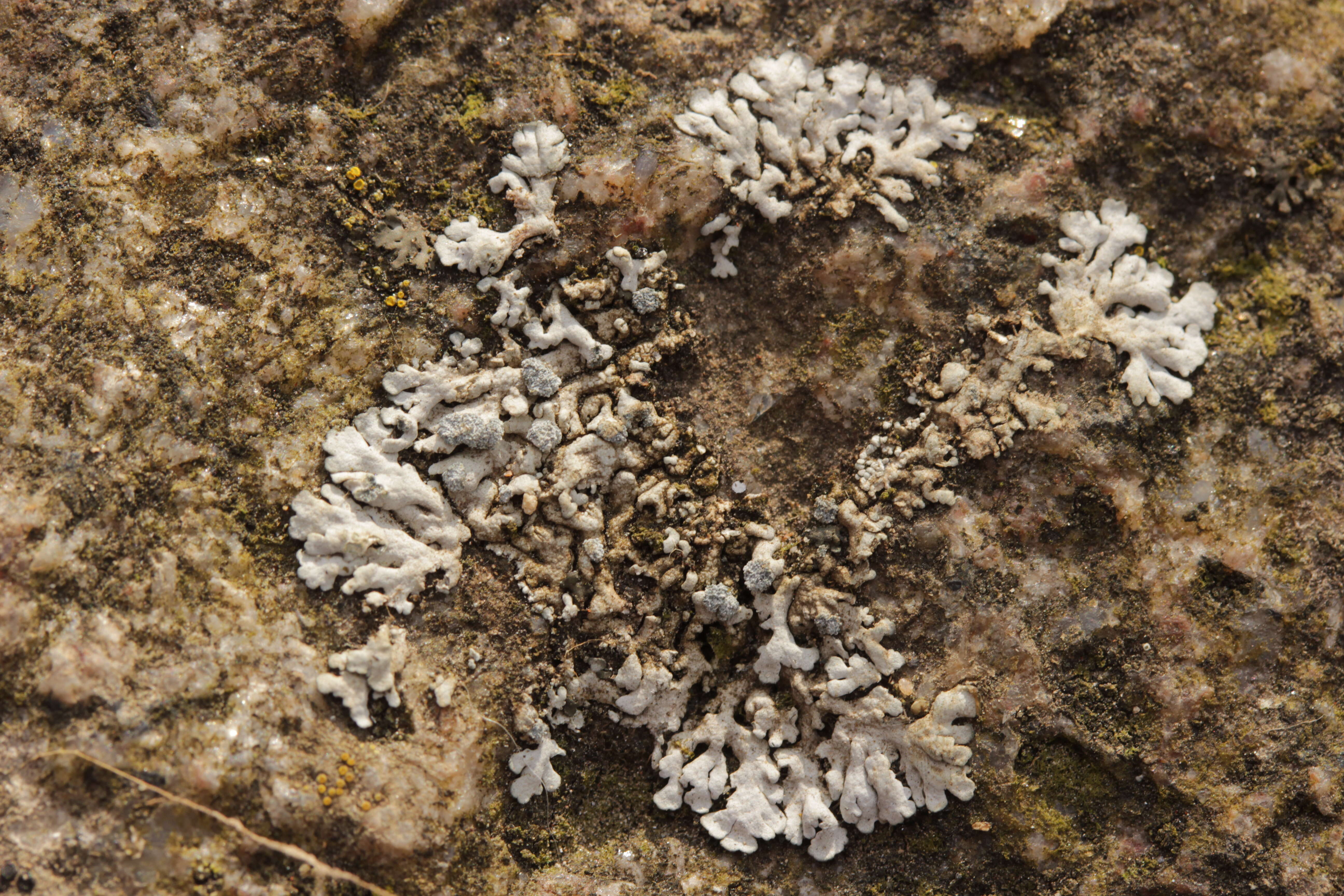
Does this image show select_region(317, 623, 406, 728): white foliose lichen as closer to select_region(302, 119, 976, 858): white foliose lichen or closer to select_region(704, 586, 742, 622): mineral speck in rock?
select_region(302, 119, 976, 858): white foliose lichen

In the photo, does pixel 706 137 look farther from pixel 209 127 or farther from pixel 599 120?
pixel 209 127

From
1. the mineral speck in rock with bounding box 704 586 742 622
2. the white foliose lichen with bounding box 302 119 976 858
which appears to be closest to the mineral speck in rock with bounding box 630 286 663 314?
the white foliose lichen with bounding box 302 119 976 858

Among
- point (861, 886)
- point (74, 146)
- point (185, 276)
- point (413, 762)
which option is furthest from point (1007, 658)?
point (74, 146)

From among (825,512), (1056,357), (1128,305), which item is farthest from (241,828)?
(1128,305)

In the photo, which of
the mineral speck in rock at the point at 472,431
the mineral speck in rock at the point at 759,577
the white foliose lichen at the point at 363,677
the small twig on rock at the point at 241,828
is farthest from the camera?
the mineral speck in rock at the point at 759,577

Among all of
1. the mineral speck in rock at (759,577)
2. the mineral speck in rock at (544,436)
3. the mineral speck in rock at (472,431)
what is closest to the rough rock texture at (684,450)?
the mineral speck in rock at (759,577)

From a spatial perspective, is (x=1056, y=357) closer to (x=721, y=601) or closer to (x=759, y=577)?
(x=759, y=577)

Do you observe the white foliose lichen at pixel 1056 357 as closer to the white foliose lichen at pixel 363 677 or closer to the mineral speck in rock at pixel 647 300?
the mineral speck in rock at pixel 647 300
